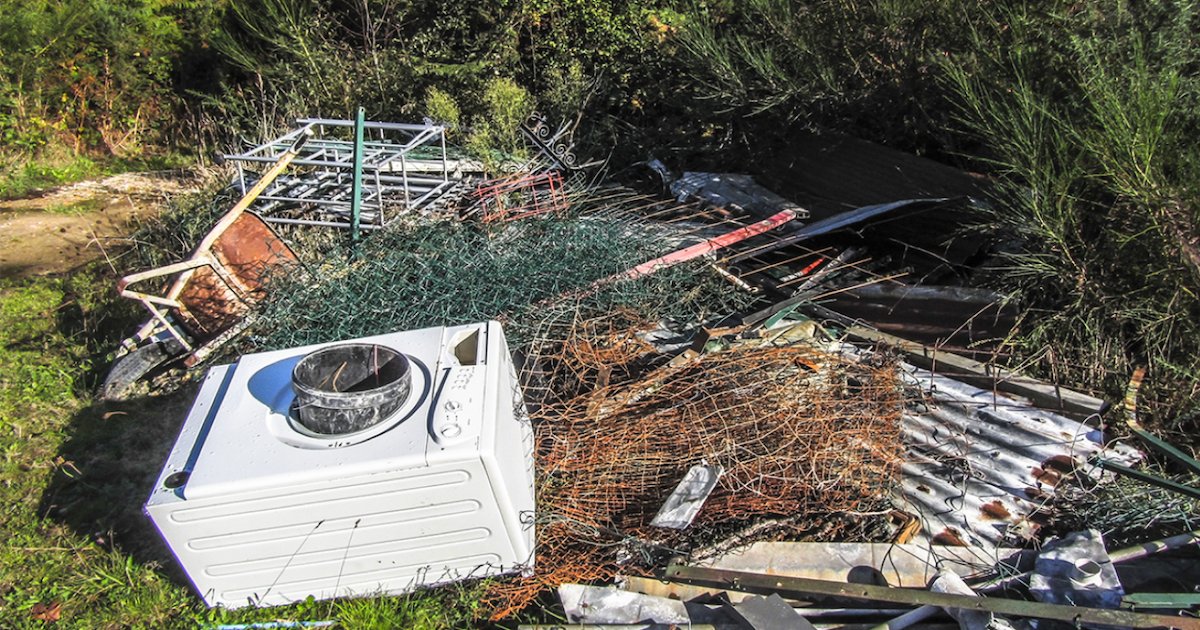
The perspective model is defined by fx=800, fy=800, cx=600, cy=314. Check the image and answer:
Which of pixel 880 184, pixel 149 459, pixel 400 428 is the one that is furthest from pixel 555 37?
pixel 400 428

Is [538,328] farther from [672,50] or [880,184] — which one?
[672,50]

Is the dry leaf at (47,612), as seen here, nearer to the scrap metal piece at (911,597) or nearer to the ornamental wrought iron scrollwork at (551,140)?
the scrap metal piece at (911,597)

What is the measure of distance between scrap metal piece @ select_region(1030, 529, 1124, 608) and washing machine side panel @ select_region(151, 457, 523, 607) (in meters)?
2.04

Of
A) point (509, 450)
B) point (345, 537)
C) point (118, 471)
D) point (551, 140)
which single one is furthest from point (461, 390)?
point (551, 140)

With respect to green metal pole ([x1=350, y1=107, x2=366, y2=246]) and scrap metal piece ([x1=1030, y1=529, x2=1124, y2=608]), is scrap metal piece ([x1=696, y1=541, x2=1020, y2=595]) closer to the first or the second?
scrap metal piece ([x1=1030, y1=529, x2=1124, y2=608])

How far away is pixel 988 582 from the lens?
3.16 m

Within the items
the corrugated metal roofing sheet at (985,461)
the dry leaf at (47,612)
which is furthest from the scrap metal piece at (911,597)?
the dry leaf at (47,612)

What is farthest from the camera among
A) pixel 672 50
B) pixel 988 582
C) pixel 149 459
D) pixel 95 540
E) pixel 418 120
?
pixel 418 120

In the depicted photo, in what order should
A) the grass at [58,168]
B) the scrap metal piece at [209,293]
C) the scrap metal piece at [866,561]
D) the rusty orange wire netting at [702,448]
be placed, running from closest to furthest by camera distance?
the scrap metal piece at [866,561]
the rusty orange wire netting at [702,448]
the scrap metal piece at [209,293]
the grass at [58,168]

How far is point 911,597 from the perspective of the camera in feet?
9.58

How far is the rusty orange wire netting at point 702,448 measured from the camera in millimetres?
3445

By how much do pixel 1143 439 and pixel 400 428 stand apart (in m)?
3.24

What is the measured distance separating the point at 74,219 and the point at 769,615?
7390mm

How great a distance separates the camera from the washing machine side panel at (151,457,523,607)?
2.80 meters
